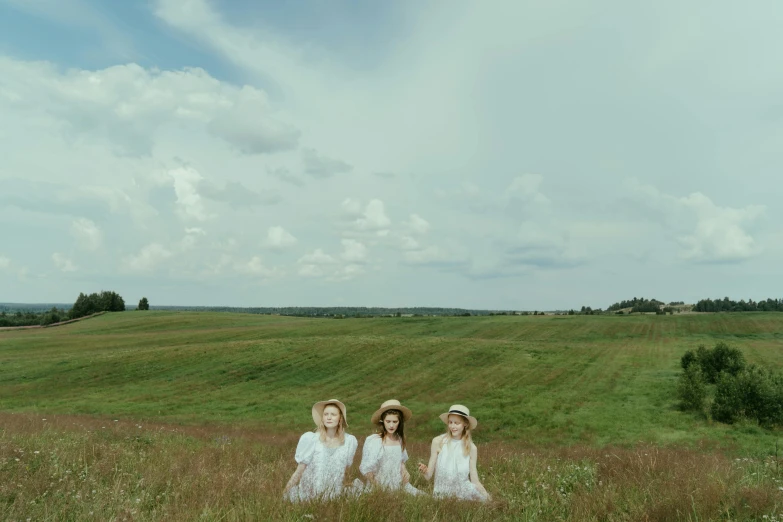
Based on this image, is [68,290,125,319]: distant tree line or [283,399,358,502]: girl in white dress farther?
[68,290,125,319]: distant tree line

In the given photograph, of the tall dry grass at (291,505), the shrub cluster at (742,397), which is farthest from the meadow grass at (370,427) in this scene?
the shrub cluster at (742,397)

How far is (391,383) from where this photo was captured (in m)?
37.4

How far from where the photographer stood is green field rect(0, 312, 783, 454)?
83.0 feet

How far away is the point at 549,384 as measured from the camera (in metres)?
36.0

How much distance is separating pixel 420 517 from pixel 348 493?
0.71 m

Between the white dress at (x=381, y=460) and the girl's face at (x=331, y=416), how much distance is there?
1.77ft

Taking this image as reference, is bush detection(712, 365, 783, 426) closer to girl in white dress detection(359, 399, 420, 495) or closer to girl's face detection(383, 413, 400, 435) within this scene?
girl in white dress detection(359, 399, 420, 495)

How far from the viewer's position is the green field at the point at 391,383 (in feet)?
83.0

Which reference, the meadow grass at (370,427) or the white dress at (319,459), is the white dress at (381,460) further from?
the meadow grass at (370,427)

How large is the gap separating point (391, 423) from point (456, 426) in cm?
92

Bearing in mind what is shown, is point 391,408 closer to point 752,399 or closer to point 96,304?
point 752,399

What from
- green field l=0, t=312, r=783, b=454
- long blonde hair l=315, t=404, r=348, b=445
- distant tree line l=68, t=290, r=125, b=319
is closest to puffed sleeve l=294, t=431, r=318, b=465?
long blonde hair l=315, t=404, r=348, b=445

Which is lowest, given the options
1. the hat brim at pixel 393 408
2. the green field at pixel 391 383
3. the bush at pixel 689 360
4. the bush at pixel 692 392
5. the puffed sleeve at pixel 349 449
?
the green field at pixel 391 383

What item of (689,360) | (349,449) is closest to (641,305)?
(689,360)
